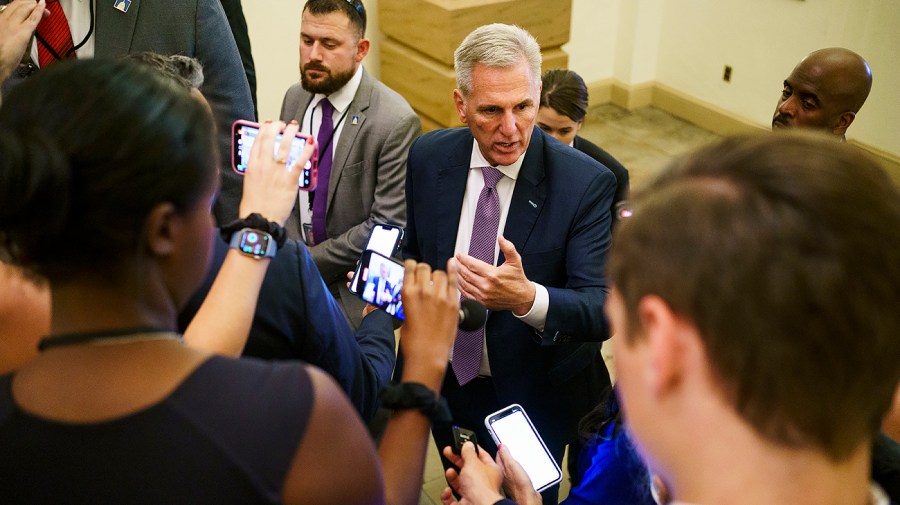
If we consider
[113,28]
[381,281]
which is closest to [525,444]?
[381,281]

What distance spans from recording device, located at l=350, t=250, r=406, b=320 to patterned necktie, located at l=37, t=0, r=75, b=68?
1.32 m

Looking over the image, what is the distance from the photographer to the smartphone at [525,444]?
1.74 meters

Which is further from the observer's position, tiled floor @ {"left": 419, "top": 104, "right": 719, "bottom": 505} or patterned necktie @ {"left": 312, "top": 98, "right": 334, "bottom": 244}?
tiled floor @ {"left": 419, "top": 104, "right": 719, "bottom": 505}

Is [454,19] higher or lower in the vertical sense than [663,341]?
lower

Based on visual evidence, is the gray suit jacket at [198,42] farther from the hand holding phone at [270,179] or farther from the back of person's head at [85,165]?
the back of person's head at [85,165]

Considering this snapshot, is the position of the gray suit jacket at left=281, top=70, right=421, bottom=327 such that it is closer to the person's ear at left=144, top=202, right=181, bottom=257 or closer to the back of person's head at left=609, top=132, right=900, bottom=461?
the person's ear at left=144, top=202, right=181, bottom=257

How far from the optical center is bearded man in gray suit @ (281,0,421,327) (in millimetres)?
2809

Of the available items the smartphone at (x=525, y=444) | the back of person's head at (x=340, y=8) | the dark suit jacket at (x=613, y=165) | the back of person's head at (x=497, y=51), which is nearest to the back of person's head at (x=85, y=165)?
the smartphone at (x=525, y=444)

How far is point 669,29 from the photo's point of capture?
6.24m

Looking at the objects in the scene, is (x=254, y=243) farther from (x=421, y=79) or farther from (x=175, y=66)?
(x=421, y=79)

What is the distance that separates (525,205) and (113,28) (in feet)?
4.66

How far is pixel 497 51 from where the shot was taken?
2.05m

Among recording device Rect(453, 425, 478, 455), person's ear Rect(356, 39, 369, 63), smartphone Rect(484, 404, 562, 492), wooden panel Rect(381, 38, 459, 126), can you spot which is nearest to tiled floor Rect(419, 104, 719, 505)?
wooden panel Rect(381, 38, 459, 126)

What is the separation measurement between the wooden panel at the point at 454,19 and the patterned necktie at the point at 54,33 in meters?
2.87
